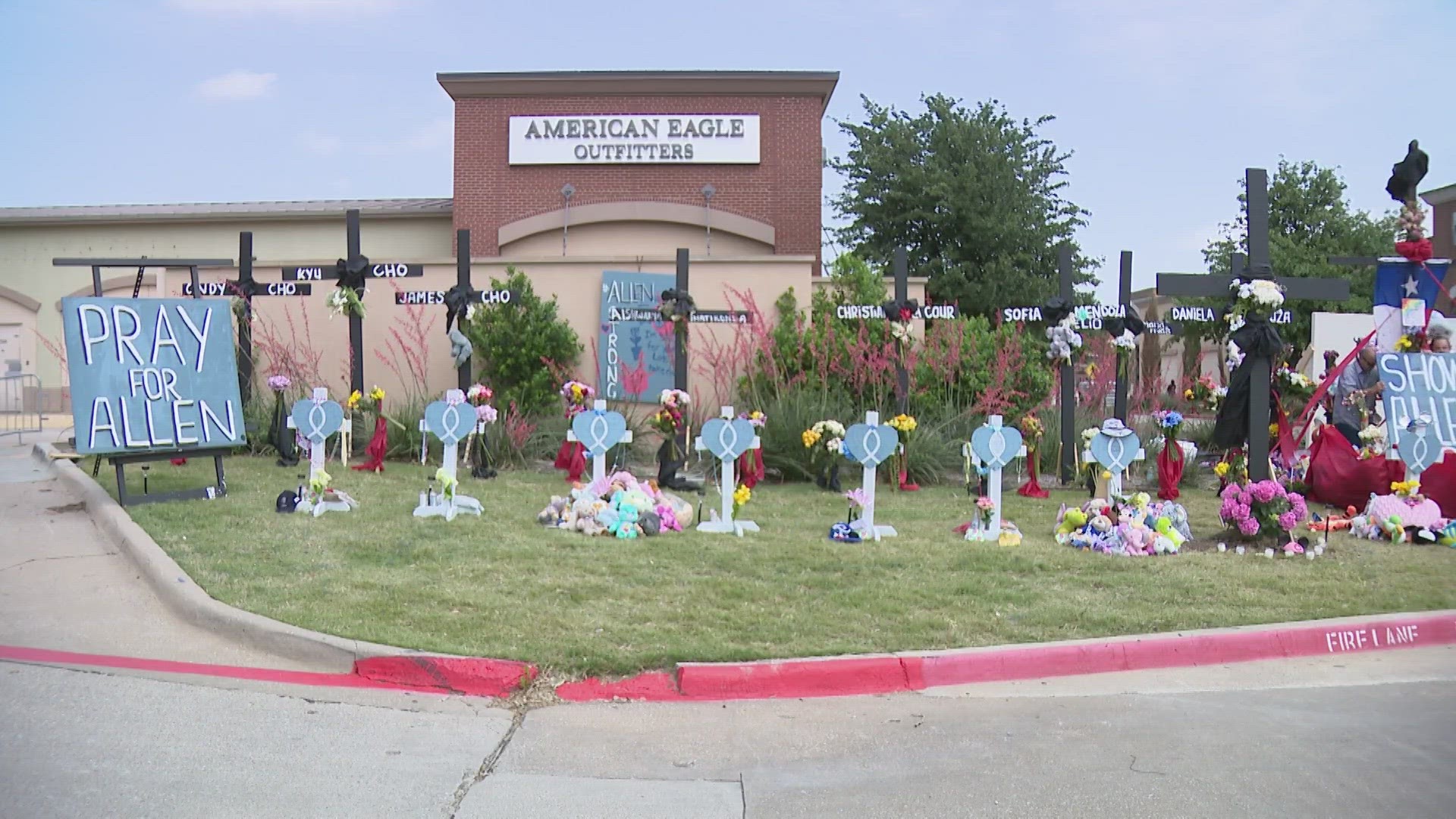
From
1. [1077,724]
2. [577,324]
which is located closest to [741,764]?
[1077,724]

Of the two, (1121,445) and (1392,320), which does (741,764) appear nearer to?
(1121,445)

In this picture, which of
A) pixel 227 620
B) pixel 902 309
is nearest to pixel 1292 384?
pixel 902 309

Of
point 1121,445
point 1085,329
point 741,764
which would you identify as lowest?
point 741,764

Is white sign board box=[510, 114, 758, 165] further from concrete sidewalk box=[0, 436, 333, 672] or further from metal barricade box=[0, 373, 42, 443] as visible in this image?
concrete sidewalk box=[0, 436, 333, 672]

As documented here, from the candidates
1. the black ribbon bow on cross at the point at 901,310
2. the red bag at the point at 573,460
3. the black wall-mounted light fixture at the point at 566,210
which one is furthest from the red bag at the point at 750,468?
the black wall-mounted light fixture at the point at 566,210

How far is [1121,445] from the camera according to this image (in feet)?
35.4

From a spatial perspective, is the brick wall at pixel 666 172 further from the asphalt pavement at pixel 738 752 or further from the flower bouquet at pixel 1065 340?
the asphalt pavement at pixel 738 752

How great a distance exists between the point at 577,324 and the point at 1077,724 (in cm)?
1252

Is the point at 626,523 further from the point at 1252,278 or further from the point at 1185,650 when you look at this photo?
the point at 1252,278

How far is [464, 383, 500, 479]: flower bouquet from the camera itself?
41.8ft

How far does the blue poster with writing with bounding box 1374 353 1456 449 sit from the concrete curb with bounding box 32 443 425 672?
→ 29.6 feet

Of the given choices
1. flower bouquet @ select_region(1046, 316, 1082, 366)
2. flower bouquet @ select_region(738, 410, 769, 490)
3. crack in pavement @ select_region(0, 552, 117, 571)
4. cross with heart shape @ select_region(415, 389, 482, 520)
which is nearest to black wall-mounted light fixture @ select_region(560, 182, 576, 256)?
flower bouquet @ select_region(738, 410, 769, 490)

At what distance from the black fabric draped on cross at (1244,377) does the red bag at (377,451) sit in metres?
8.70

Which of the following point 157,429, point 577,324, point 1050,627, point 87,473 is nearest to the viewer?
point 1050,627
